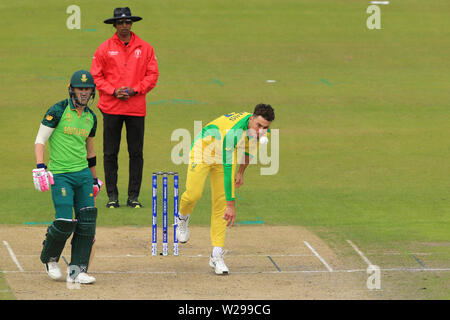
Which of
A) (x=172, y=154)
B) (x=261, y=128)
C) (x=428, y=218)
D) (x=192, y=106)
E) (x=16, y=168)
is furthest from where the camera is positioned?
(x=192, y=106)

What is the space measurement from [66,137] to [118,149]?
12.3ft

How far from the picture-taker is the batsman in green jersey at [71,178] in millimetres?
9086

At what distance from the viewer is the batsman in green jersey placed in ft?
29.8

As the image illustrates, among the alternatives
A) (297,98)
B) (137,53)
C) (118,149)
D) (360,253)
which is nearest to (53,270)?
(360,253)

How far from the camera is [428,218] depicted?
12.4m

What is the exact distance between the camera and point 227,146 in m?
9.71

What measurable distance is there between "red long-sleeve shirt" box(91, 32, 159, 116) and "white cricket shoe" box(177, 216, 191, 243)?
9.36ft

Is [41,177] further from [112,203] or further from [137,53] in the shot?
[137,53]

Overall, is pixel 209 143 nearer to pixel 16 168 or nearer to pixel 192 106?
pixel 16 168

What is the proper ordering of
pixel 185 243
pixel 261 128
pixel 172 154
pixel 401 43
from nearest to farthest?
pixel 261 128
pixel 185 243
pixel 172 154
pixel 401 43

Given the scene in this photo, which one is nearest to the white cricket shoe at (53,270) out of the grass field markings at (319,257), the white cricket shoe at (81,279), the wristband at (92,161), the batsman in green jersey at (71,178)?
the batsman in green jersey at (71,178)

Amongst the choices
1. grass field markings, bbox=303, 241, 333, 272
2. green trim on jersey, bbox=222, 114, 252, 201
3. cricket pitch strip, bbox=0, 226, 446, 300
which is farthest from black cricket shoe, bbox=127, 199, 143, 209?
green trim on jersey, bbox=222, 114, 252, 201
